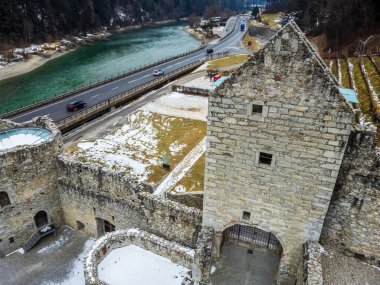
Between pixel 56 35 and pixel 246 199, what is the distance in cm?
9804

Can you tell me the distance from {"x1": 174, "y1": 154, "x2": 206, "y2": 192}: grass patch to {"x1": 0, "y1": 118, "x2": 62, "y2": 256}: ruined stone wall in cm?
782

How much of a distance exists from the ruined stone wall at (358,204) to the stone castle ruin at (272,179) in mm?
32

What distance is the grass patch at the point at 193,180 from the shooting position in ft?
67.9

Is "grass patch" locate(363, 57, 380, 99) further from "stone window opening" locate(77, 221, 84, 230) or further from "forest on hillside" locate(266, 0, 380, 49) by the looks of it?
"stone window opening" locate(77, 221, 84, 230)

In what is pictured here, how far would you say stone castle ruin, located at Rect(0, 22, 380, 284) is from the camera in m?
Result: 9.12

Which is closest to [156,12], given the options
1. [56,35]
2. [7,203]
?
[56,35]

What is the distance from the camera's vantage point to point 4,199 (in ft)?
52.8

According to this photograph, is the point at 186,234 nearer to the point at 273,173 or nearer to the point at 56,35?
the point at 273,173

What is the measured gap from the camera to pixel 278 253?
533 inches

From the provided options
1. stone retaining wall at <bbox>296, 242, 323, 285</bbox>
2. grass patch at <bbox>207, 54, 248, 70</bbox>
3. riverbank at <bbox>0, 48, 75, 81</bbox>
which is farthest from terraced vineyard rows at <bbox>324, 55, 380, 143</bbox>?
riverbank at <bbox>0, 48, 75, 81</bbox>

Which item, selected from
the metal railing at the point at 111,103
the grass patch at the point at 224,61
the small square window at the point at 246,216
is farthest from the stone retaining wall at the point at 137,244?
the grass patch at the point at 224,61

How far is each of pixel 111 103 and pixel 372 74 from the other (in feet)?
93.7

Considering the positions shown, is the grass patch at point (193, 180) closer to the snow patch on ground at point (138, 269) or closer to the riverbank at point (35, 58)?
the snow patch on ground at point (138, 269)

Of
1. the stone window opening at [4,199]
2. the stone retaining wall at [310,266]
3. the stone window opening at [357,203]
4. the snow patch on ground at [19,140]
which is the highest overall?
the stone window opening at [357,203]
